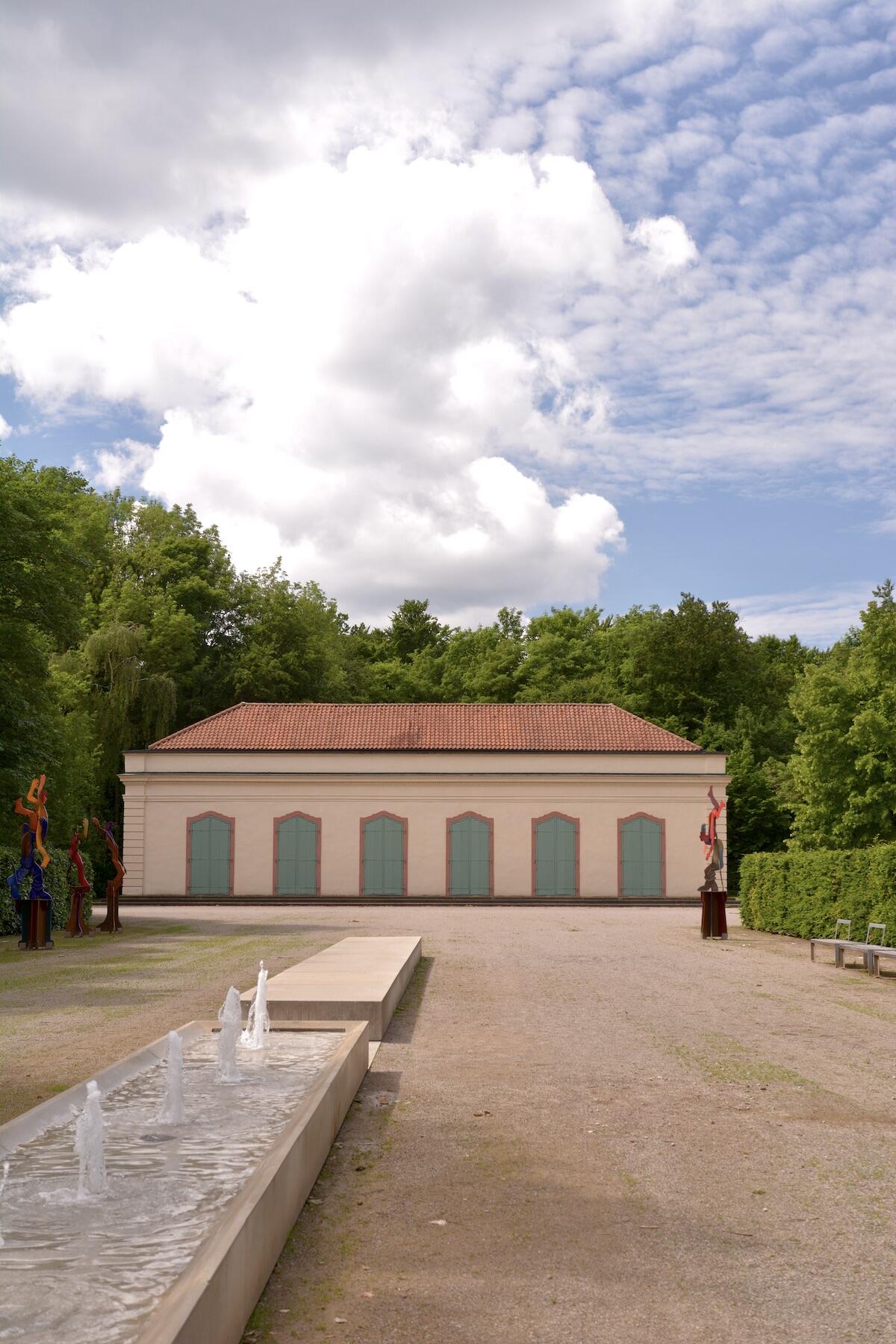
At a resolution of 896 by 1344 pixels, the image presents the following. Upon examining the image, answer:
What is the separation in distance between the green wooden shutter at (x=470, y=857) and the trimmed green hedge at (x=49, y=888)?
14514mm

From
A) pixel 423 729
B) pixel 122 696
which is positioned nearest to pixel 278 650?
pixel 122 696

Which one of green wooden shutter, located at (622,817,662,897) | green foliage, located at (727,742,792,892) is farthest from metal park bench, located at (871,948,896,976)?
green foliage, located at (727,742,792,892)

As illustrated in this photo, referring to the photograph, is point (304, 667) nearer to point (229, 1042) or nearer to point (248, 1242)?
point (229, 1042)

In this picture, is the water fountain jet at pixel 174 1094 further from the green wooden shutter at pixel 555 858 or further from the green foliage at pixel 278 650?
the green foliage at pixel 278 650

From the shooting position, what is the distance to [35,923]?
19.9m

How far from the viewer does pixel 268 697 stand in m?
52.5

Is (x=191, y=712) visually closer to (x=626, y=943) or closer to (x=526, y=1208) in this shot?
(x=626, y=943)

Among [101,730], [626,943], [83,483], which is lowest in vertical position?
[626,943]

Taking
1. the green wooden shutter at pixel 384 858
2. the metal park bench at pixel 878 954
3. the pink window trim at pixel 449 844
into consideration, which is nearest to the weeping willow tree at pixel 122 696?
the green wooden shutter at pixel 384 858

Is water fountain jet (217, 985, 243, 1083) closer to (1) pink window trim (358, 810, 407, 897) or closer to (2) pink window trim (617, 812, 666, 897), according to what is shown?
(1) pink window trim (358, 810, 407, 897)

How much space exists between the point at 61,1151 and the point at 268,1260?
155cm

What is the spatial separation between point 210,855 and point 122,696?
950cm

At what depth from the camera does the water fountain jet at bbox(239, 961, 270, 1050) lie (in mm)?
8703

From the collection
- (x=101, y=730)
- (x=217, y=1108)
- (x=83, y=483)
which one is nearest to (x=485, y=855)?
(x=101, y=730)
